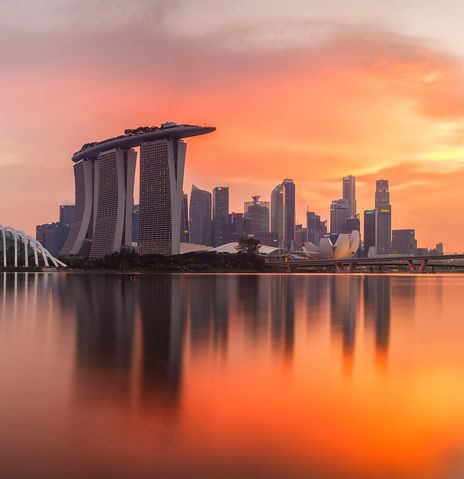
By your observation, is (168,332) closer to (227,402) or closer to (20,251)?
(227,402)

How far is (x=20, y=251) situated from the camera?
176000 millimetres

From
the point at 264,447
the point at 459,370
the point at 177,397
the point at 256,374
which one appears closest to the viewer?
the point at 264,447

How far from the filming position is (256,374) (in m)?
16.1

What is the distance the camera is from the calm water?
915cm

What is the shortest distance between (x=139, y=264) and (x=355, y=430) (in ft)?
482

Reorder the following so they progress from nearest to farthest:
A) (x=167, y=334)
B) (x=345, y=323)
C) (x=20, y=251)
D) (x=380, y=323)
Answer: (x=167, y=334) → (x=345, y=323) → (x=380, y=323) → (x=20, y=251)

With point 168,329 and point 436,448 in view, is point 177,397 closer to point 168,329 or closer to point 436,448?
point 436,448

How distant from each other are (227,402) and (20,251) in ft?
572

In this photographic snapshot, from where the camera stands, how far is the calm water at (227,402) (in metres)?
9.15

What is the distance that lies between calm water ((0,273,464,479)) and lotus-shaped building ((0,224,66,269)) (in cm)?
14880

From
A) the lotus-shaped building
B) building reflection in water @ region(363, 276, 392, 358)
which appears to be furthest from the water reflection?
the lotus-shaped building

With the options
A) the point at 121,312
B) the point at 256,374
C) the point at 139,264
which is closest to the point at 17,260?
the point at 139,264

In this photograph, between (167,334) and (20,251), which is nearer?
(167,334)

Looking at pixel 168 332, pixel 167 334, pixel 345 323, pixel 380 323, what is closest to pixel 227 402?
pixel 167 334
